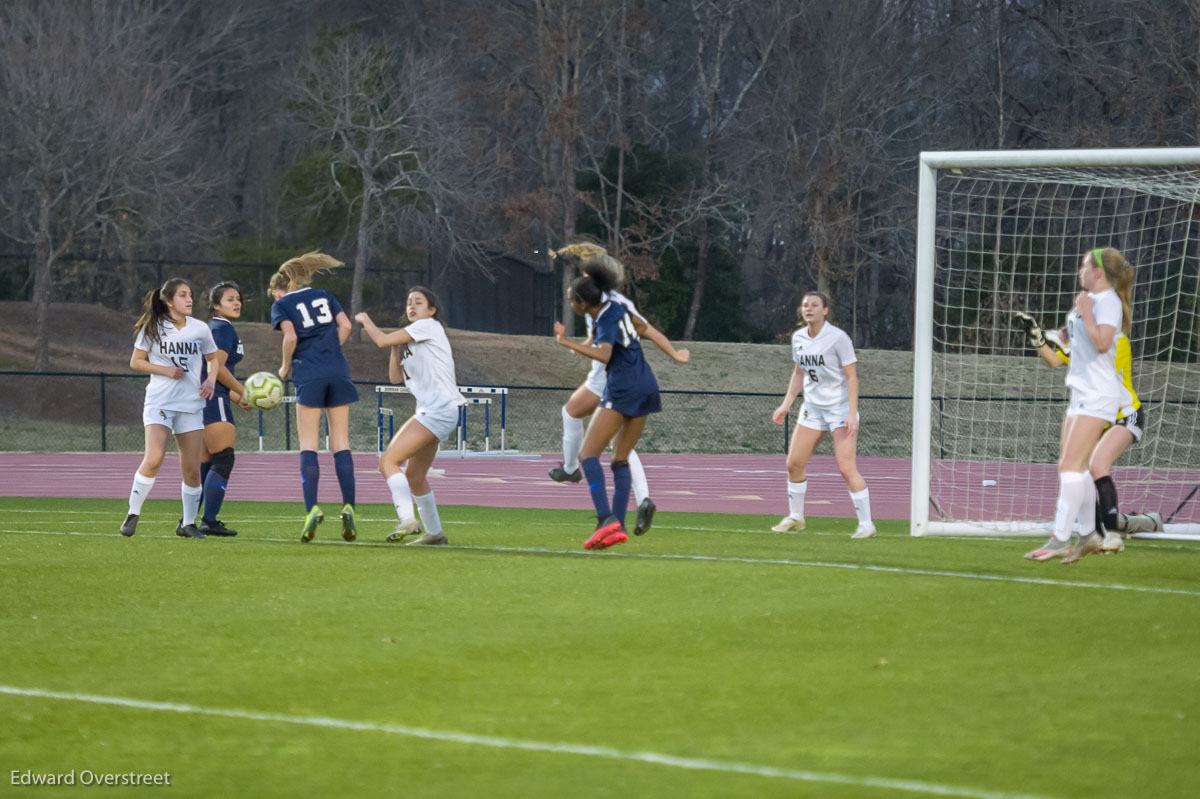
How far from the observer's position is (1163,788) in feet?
13.5

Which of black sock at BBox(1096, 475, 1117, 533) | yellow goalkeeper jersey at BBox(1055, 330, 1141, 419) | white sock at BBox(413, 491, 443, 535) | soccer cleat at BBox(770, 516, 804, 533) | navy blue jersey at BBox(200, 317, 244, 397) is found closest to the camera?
yellow goalkeeper jersey at BBox(1055, 330, 1141, 419)

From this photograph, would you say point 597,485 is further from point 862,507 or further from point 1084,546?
point 862,507

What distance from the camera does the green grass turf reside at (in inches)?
172

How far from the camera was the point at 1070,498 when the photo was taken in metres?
8.39

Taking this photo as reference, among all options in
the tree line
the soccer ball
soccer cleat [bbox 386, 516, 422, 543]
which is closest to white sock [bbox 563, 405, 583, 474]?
soccer cleat [bbox 386, 516, 422, 543]

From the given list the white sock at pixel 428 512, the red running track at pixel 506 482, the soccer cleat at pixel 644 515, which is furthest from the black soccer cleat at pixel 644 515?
the red running track at pixel 506 482

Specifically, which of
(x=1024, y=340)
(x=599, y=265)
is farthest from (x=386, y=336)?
(x=1024, y=340)

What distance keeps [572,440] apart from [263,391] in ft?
8.42

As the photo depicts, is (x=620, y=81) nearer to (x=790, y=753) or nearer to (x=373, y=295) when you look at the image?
(x=373, y=295)

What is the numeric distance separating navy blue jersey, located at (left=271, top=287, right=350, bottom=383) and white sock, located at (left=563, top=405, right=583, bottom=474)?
5.62 ft

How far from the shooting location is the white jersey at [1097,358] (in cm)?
827

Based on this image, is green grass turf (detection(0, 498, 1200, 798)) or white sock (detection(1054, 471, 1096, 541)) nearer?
green grass turf (detection(0, 498, 1200, 798))

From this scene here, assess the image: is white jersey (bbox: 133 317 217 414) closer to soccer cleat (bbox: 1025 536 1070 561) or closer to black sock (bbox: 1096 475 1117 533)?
soccer cleat (bbox: 1025 536 1070 561)

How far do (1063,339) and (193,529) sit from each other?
21.4ft
